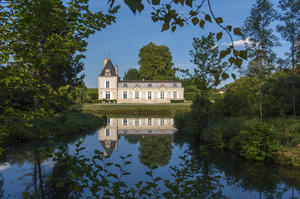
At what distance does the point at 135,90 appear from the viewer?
40688 mm

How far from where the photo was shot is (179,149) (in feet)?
29.2

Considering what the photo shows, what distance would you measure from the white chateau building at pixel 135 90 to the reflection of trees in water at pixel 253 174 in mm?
33045

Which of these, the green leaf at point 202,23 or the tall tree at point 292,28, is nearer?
the green leaf at point 202,23

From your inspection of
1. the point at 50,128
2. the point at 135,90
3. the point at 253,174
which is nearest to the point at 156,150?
the point at 253,174

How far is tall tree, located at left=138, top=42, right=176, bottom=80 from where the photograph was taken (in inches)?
1836

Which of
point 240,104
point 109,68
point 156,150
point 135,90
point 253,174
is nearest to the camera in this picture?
point 253,174

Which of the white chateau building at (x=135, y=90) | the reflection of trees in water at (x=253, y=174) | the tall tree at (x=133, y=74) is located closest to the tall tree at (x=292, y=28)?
the reflection of trees in water at (x=253, y=174)

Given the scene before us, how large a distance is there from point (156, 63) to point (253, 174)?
41995 millimetres

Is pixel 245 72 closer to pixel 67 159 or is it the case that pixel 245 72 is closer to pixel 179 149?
pixel 179 149

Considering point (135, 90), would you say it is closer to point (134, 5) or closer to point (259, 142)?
point (259, 142)

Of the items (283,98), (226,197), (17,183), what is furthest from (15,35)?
(283,98)

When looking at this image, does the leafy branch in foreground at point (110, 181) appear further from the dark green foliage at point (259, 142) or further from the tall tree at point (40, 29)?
the dark green foliage at point (259, 142)

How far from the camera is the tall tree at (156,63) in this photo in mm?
46625

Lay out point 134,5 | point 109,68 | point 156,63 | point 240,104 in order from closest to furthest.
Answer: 1. point 134,5
2. point 240,104
3. point 109,68
4. point 156,63
